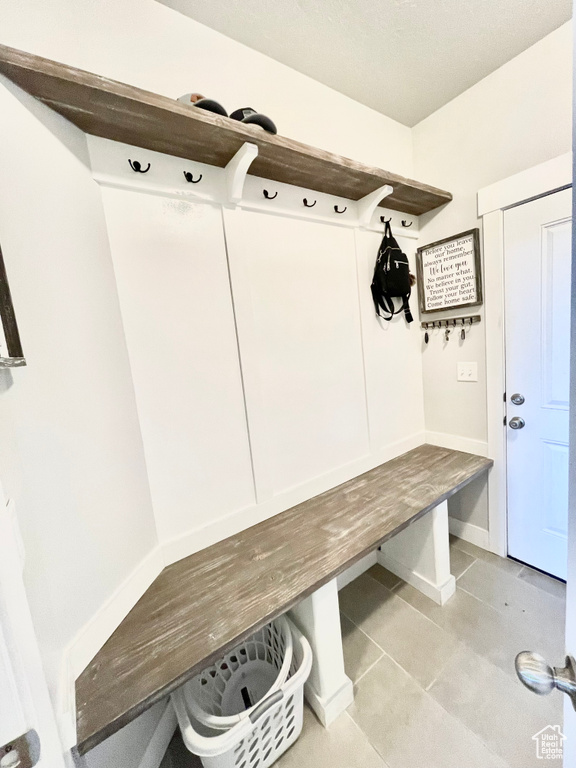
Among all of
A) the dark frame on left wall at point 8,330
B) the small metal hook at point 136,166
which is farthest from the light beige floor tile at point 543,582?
the small metal hook at point 136,166

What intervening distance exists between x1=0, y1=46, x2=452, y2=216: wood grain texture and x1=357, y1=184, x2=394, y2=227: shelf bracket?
0.14 ft

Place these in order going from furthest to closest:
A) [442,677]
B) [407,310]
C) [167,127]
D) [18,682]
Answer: [407,310]
[442,677]
[167,127]
[18,682]

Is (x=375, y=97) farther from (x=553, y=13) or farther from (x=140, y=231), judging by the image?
(x=140, y=231)

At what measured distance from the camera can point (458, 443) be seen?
198cm

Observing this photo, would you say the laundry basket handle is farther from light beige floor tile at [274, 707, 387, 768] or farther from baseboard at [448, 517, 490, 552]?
baseboard at [448, 517, 490, 552]

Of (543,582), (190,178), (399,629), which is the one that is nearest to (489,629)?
(399,629)

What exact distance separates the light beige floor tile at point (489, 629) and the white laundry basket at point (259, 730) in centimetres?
83

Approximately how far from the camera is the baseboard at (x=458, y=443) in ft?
6.10

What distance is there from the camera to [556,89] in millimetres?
1376

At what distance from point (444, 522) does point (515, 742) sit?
2.44ft

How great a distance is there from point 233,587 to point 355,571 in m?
1.12

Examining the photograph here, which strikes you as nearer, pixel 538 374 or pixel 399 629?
pixel 399 629

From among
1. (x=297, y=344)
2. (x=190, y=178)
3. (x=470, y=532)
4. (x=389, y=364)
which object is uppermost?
(x=190, y=178)

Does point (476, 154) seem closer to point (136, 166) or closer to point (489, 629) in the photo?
point (136, 166)
